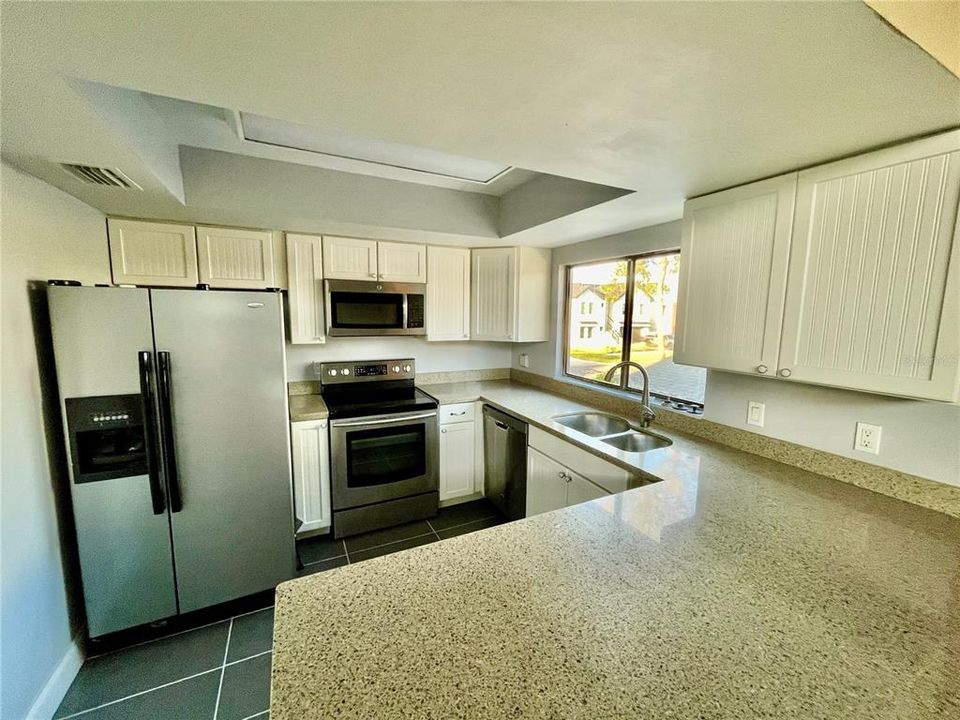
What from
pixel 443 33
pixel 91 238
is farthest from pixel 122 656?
pixel 443 33

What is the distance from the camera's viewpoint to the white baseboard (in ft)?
4.57

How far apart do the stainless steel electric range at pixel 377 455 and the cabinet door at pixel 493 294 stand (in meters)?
0.85

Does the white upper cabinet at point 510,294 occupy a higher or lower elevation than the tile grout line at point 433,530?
higher

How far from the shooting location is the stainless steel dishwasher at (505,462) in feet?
8.36

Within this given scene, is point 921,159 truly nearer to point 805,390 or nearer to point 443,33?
point 805,390

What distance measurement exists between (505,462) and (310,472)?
4.55 feet

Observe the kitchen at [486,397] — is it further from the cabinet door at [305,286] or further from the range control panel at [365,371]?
the range control panel at [365,371]

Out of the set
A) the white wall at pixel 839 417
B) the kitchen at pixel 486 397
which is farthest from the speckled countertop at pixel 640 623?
the white wall at pixel 839 417

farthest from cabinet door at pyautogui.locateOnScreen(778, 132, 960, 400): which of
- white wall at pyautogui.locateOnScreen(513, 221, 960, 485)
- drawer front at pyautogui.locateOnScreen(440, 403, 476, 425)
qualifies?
drawer front at pyautogui.locateOnScreen(440, 403, 476, 425)

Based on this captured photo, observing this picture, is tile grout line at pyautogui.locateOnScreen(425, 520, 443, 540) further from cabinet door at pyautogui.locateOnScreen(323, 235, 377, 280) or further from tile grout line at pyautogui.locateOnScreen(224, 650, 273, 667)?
cabinet door at pyautogui.locateOnScreen(323, 235, 377, 280)

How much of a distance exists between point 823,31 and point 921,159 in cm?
71

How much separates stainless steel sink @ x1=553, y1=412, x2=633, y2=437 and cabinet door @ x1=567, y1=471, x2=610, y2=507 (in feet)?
1.51

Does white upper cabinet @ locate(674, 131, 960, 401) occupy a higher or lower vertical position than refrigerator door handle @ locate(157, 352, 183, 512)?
higher

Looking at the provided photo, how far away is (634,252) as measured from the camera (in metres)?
2.47
